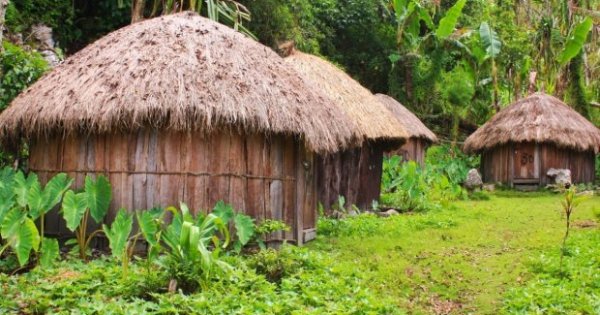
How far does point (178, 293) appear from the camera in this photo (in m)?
6.05

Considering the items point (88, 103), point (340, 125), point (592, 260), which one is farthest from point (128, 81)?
point (592, 260)

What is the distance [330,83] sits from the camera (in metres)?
12.2

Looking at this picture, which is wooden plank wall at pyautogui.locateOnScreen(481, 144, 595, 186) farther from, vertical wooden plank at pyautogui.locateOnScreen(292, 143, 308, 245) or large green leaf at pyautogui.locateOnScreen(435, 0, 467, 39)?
vertical wooden plank at pyautogui.locateOnScreen(292, 143, 308, 245)

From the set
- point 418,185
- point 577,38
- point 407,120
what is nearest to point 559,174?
point 577,38

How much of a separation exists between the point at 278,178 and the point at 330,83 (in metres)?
4.08

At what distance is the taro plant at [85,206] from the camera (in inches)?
280

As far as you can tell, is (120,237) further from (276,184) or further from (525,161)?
(525,161)

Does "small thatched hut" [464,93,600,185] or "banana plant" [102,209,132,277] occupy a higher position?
"small thatched hut" [464,93,600,185]

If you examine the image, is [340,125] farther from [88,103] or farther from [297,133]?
[88,103]

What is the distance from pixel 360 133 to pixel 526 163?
8.41 m

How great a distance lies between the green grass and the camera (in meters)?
7.12

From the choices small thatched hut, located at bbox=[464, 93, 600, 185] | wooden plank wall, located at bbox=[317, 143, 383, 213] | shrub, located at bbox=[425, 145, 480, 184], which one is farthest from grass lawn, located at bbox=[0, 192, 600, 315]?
shrub, located at bbox=[425, 145, 480, 184]

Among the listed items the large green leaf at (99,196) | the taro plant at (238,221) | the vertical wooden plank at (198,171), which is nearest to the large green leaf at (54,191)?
the large green leaf at (99,196)

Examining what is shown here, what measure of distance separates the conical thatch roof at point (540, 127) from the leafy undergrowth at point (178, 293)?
11742 millimetres
